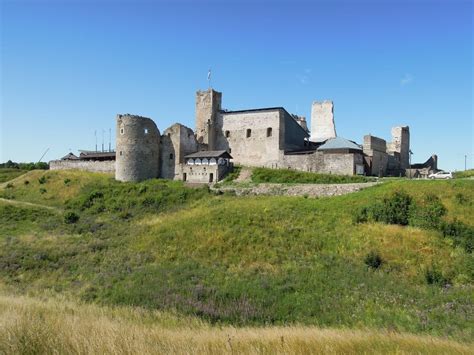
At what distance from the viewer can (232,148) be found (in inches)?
1884

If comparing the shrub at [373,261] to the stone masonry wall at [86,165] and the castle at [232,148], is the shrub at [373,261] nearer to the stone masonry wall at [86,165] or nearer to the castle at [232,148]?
the castle at [232,148]

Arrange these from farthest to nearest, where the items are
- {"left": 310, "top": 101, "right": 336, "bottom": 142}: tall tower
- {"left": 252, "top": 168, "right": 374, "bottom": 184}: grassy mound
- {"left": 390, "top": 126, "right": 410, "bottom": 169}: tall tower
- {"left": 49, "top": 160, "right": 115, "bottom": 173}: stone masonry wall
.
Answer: {"left": 310, "top": 101, "right": 336, "bottom": 142}: tall tower → {"left": 49, "top": 160, "right": 115, "bottom": 173}: stone masonry wall → {"left": 390, "top": 126, "right": 410, "bottom": 169}: tall tower → {"left": 252, "top": 168, "right": 374, "bottom": 184}: grassy mound

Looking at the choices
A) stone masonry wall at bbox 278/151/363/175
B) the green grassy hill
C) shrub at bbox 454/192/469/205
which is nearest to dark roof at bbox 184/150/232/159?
stone masonry wall at bbox 278/151/363/175

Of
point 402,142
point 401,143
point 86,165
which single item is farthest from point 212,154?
point 402,142

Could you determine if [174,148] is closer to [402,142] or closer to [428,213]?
[402,142]

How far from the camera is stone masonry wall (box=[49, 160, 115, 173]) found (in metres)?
47.7

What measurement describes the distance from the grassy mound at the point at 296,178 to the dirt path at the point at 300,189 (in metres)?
2.71

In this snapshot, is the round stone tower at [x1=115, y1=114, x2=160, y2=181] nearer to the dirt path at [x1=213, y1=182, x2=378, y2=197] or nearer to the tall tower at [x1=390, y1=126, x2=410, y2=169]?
the dirt path at [x1=213, y1=182, x2=378, y2=197]

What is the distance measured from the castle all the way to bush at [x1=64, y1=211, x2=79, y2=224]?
10582mm

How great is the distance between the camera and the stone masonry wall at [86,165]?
156 feet

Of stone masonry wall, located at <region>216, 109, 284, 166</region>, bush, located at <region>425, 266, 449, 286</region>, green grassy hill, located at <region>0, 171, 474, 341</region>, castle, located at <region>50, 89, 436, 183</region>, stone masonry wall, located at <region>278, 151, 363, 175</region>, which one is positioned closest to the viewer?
green grassy hill, located at <region>0, 171, 474, 341</region>

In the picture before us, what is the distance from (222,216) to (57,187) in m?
24.7

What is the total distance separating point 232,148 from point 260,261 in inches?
1141

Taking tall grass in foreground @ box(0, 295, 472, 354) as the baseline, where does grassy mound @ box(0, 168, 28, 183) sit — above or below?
above
